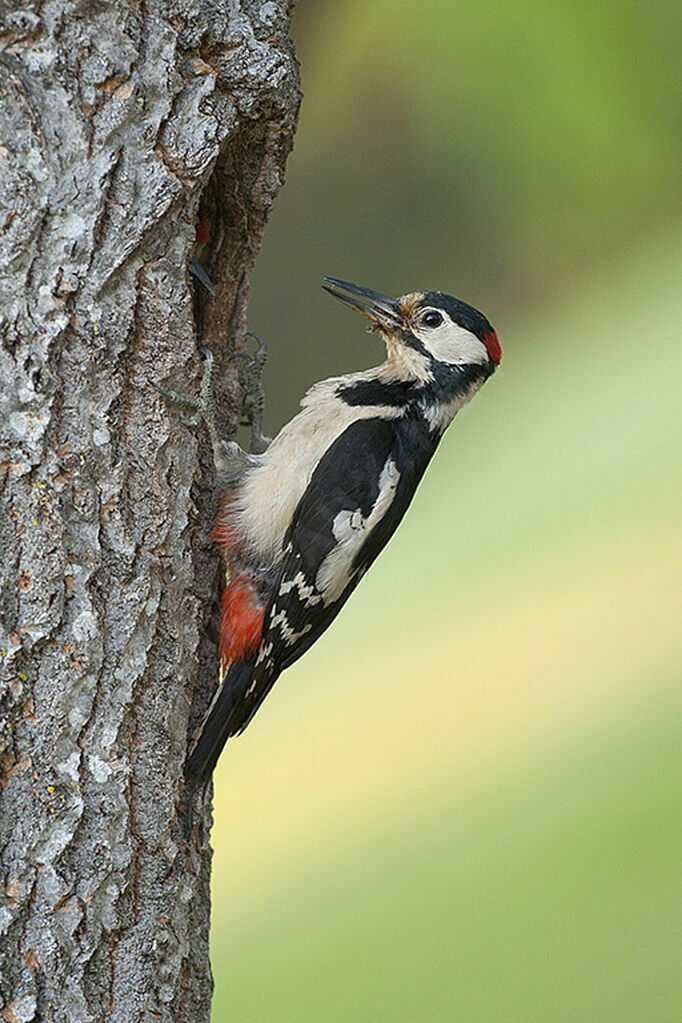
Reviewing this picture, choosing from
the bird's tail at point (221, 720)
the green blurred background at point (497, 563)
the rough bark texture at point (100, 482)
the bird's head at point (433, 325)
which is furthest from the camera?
the green blurred background at point (497, 563)

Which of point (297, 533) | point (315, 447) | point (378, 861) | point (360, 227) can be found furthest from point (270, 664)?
point (360, 227)

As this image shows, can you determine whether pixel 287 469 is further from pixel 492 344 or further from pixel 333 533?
pixel 492 344

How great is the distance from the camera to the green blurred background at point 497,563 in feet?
7.07

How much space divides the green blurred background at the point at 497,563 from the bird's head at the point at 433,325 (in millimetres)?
728

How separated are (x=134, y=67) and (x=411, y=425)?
0.65 metres

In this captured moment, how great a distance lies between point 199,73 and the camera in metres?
1.19

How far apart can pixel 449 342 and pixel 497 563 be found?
2.57 ft

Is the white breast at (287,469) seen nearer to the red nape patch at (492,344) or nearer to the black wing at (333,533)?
the black wing at (333,533)

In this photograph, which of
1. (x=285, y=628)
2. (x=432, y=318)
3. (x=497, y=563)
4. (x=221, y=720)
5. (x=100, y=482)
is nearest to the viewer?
(x=100, y=482)

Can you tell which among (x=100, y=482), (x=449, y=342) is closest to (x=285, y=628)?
(x=100, y=482)

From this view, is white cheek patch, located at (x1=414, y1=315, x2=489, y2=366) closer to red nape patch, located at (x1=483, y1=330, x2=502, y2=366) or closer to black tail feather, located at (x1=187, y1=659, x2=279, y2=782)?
red nape patch, located at (x1=483, y1=330, x2=502, y2=366)

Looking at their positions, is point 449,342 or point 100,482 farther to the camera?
point 449,342

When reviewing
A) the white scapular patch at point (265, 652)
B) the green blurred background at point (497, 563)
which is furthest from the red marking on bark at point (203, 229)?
the green blurred background at point (497, 563)

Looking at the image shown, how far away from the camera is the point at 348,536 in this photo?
58.1 inches
